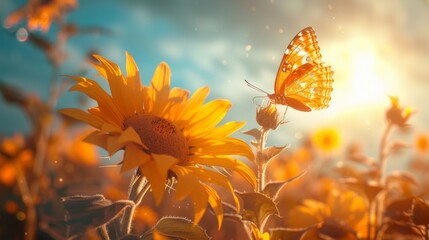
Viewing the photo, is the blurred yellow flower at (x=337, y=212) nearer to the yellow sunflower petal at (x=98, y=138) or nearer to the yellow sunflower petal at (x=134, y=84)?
the yellow sunflower petal at (x=134, y=84)

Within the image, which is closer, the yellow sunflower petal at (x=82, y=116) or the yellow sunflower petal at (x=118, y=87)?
the yellow sunflower petal at (x=82, y=116)

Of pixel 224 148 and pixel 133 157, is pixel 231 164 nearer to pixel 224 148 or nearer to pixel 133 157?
pixel 224 148

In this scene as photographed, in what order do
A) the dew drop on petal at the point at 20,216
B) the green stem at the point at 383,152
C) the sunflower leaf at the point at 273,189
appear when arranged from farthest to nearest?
the dew drop on petal at the point at 20,216
the green stem at the point at 383,152
the sunflower leaf at the point at 273,189

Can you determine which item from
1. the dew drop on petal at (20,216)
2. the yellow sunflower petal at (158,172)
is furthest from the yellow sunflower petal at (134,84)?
the dew drop on petal at (20,216)

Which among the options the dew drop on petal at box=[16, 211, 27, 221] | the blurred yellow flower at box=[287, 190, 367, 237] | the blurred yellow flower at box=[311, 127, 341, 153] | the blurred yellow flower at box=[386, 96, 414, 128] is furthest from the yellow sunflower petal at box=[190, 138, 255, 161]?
the blurred yellow flower at box=[311, 127, 341, 153]

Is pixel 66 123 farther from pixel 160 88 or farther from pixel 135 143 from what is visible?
pixel 135 143

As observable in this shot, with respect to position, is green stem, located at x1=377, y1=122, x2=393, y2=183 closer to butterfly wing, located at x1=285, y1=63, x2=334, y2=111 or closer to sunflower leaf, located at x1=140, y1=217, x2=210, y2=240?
butterfly wing, located at x1=285, y1=63, x2=334, y2=111

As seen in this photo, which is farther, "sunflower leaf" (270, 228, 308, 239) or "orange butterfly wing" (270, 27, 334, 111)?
"orange butterfly wing" (270, 27, 334, 111)
